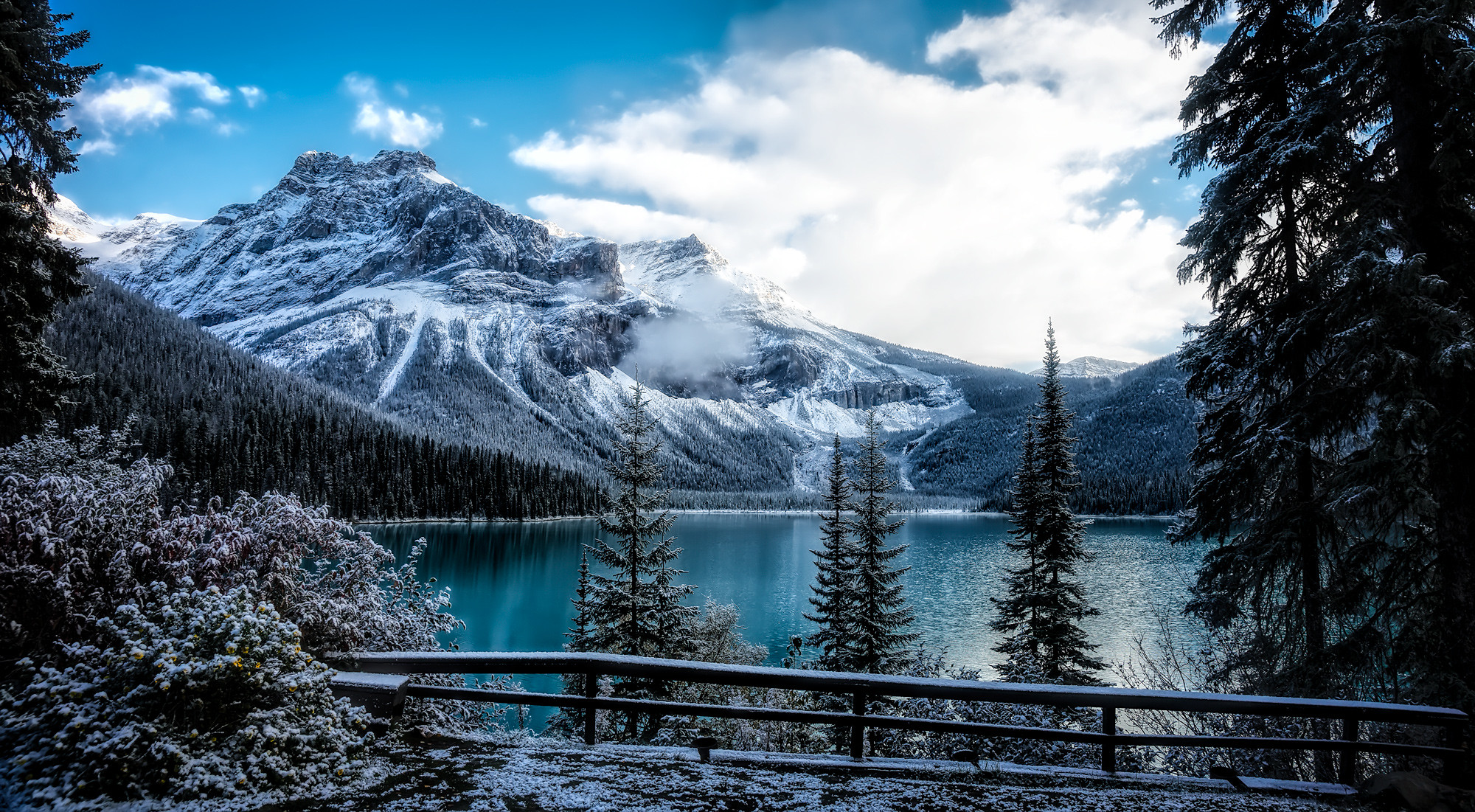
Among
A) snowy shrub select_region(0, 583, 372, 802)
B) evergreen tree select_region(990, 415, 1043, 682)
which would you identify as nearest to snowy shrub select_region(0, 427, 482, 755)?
snowy shrub select_region(0, 583, 372, 802)

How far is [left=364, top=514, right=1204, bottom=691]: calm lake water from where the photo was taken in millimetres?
37719

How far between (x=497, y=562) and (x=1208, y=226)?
2825 inches

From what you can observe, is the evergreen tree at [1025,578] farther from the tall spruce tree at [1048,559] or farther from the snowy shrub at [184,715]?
the snowy shrub at [184,715]

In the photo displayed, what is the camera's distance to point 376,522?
9894 cm

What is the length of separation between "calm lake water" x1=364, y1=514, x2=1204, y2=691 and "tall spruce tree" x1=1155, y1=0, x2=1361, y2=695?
552 centimetres

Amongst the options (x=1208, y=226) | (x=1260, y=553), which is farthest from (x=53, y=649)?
(x=1208, y=226)

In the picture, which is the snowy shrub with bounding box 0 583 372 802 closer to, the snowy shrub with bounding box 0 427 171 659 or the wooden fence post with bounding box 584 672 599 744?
the snowy shrub with bounding box 0 427 171 659

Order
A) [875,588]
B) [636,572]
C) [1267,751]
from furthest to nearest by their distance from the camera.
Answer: [636,572], [875,588], [1267,751]

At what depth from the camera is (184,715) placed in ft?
15.9

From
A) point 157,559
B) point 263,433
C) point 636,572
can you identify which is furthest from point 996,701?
point 263,433

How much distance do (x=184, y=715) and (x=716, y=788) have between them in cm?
415

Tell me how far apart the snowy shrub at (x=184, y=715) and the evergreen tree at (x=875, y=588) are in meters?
15.7

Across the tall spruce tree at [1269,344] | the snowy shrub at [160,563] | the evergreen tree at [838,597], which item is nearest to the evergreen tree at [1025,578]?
the evergreen tree at [838,597]

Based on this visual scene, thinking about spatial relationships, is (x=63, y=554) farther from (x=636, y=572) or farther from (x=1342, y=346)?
(x=1342, y=346)
